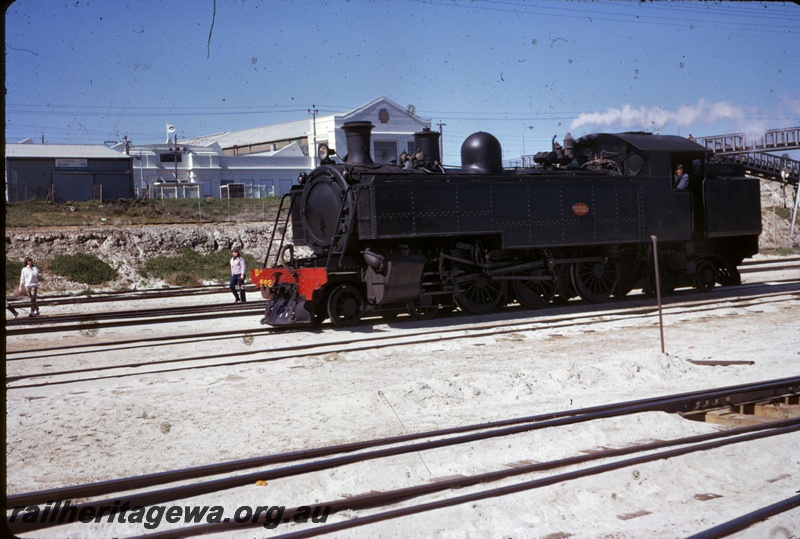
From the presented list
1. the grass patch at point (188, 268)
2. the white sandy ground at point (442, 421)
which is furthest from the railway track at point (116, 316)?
the grass patch at point (188, 268)

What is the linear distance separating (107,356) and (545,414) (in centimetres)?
736

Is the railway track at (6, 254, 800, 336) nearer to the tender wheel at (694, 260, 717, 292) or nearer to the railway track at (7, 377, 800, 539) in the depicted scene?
the tender wheel at (694, 260, 717, 292)

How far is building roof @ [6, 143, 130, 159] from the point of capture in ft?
132

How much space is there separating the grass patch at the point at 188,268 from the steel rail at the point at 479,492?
22914mm

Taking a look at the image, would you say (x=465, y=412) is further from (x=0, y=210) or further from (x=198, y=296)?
(x=198, y=296)

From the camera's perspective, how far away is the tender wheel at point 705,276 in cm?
1838

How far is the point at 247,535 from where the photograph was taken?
484cm

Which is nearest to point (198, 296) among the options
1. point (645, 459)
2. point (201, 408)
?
point (201, 408)

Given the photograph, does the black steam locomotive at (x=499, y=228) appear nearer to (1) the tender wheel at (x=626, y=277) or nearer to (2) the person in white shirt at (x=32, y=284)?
(1) the tender wheel at (x=626, y=277)

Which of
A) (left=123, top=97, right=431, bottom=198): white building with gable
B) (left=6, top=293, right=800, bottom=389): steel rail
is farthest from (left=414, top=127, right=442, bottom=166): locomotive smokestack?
(left=123, top=97, right=431, bottom=198): white building with gable

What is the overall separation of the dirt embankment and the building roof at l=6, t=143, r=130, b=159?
12.8 metres

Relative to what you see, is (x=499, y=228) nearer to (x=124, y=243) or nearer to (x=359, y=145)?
(x=359, y=145)

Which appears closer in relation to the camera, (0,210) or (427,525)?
(0,210)

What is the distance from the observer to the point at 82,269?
2633 centimetres
